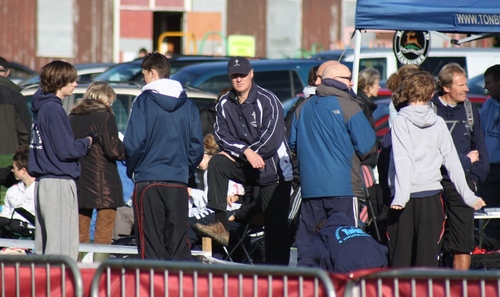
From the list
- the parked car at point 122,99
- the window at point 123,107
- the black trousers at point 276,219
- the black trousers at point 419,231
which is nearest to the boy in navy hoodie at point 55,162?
the black trousers at point 276,219

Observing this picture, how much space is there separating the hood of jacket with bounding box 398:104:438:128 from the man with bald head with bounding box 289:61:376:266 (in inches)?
12.8

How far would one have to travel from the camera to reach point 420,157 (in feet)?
22.0

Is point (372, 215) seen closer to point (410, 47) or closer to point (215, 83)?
point (410, 47)

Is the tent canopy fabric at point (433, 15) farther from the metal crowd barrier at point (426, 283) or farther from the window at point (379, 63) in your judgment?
the window at point (379, 63)

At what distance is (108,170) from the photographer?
26.4ft

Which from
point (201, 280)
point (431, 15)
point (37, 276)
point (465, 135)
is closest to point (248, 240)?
point (465, 135)

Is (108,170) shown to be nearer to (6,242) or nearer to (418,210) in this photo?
(6,242)

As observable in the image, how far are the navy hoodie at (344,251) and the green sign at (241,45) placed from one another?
22.6 metres

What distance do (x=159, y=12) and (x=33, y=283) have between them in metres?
26.4

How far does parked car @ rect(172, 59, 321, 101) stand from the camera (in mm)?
13148

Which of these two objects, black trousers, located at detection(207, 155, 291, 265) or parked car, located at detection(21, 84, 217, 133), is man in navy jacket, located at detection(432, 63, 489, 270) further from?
parked car, located at detection(21, 84, 217, 133)

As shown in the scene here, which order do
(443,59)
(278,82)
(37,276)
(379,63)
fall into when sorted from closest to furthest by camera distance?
(37,276)
(278,82)
(443,59)
(379,63)

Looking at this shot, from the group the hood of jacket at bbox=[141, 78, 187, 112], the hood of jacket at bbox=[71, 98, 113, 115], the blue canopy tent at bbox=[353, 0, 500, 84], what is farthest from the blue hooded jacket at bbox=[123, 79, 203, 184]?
the blue canopy tent at bbox=[353, 0, 500, 84]

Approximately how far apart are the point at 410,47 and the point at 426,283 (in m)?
7.47
